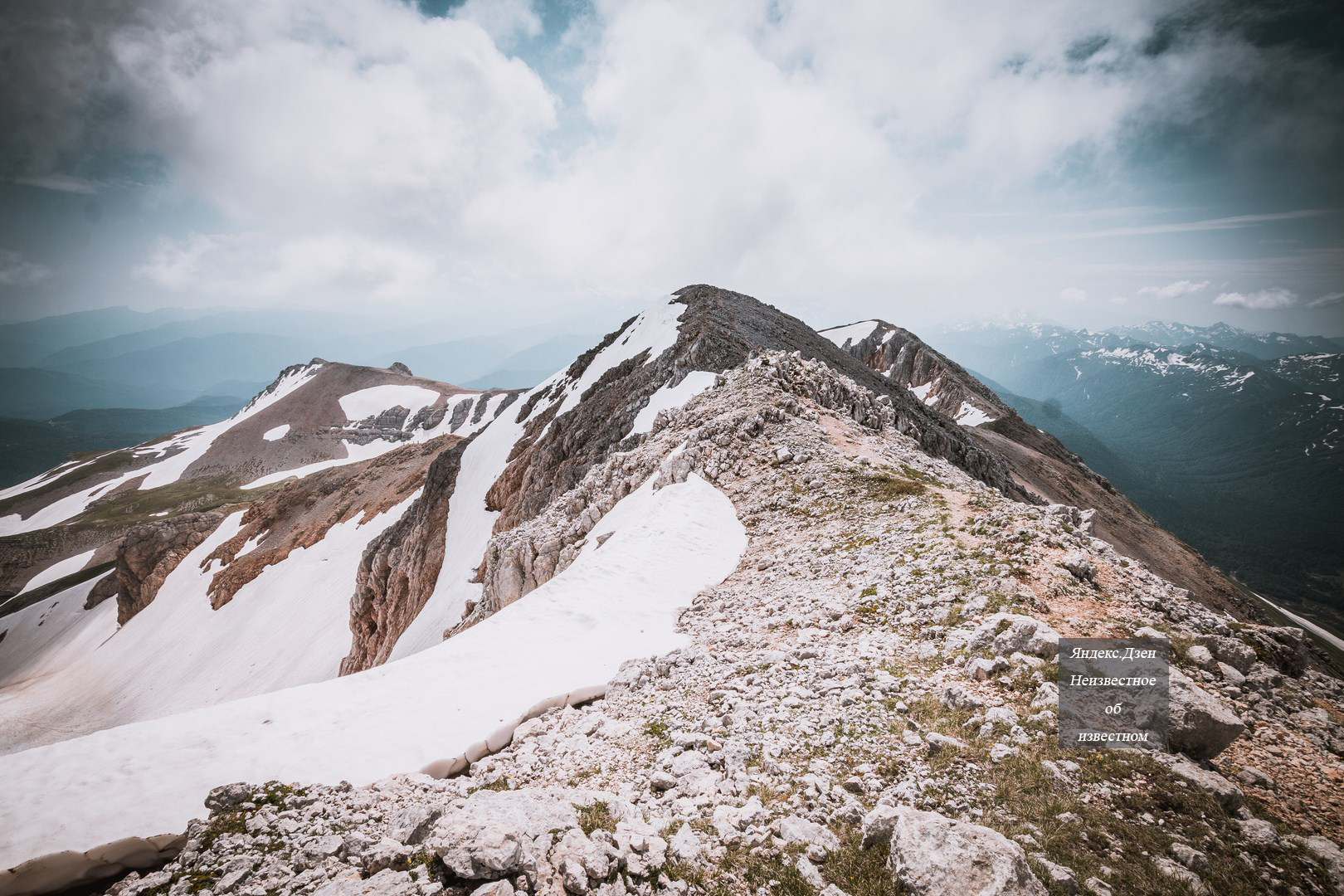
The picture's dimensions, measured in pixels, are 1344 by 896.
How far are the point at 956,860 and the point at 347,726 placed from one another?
8.94 m

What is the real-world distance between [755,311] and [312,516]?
68.4m

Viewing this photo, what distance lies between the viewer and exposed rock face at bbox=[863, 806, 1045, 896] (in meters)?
4.34

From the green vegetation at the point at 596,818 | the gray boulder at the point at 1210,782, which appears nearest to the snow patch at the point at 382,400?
the green vegetation at the point at 596,818

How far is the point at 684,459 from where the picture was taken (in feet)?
69.8

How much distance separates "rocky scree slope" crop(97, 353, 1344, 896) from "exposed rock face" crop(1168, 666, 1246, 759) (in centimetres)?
2

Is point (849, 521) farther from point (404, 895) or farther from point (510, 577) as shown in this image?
point (510, 577)

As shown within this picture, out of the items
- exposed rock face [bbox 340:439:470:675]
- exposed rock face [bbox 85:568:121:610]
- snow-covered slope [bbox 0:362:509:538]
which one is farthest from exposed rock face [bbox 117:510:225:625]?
snow-covered slope [bbox 0:362:509:538]

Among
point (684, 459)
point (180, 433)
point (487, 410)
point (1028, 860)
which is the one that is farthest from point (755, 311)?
point (180, 433)

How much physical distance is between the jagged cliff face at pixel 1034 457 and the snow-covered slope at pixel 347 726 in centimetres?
4956

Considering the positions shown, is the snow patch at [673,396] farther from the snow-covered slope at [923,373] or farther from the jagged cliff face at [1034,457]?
the snow-covered slope at [923,373]

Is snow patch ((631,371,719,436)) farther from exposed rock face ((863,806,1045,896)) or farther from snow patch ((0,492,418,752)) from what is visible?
snow patch ((0,492,418,752))

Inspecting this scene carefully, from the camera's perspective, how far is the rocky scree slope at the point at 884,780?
15.8 feet

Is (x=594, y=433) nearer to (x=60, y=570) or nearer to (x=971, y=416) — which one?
(x=971, y=416)

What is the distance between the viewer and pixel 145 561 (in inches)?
2832
